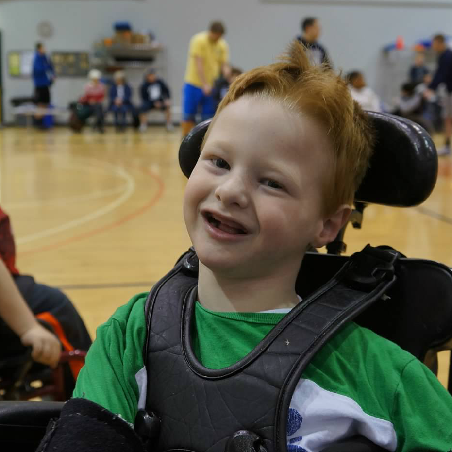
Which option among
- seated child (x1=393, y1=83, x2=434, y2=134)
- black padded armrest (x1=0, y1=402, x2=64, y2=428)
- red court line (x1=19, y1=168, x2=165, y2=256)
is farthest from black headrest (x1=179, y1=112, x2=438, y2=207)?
seated child (x1=393, y1=83, x2=434, y2=134)

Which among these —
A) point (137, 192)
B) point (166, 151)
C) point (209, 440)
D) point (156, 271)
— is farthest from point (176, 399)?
point (166, 151)

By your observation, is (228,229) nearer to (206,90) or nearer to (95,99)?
(206,90)

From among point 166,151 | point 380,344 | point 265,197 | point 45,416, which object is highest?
point 265,197

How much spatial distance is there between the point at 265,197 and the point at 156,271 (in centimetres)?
177

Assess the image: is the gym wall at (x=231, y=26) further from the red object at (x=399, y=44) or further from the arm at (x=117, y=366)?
the arm at (x=117, y=366)

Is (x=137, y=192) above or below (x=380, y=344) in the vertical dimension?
below

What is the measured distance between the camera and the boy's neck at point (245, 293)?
0.76m

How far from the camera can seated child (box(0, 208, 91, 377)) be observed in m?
1.10

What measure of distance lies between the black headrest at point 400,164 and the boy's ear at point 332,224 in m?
0.05

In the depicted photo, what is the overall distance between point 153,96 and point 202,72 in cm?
529

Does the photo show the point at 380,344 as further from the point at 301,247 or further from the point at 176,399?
the point at 176,399

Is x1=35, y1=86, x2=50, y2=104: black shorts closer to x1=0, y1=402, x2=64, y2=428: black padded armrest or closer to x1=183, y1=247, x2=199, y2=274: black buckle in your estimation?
x1=183, y1=247, x2=199, y2=274: black buckle

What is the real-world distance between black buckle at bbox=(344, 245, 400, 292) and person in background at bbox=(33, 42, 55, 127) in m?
10.4

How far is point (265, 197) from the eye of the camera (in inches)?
27.5
